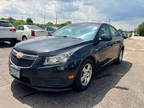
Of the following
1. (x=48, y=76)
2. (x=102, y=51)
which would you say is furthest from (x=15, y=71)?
(x=102, y=51)

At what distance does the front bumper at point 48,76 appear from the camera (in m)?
2.16

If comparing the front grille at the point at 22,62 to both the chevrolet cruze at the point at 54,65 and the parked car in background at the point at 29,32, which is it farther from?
the parked car in background at the point at 29,32

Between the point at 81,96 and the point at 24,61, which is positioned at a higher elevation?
the point at 24,61

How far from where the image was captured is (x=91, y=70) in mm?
2953

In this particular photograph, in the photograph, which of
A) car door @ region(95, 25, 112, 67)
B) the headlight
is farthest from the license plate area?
car door @ region(95, 25, 112, 67)

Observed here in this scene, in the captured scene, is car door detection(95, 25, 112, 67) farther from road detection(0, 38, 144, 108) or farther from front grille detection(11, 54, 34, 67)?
front grille detection(11, 54, 34, 67)

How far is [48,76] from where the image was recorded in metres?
2.17

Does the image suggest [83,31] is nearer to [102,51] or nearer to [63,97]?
[102,51]

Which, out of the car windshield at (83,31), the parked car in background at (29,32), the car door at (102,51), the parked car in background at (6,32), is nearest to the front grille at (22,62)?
the car windshield at (83,31)

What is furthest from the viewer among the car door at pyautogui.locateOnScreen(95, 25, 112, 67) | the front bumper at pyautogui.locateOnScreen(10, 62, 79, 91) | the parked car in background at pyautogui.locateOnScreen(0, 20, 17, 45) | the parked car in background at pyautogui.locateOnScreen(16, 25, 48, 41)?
the parked car in background at pyautogui.locateOnScreen(16, 25, 48, 41)

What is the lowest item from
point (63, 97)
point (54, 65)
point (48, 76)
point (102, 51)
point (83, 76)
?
point (63, 97)

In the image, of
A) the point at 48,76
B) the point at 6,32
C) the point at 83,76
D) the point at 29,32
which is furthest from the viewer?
the point at 29,32

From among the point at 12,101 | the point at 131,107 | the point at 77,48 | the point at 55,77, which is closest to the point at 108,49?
the point at 77,48

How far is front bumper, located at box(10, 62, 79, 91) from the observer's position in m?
2.16
